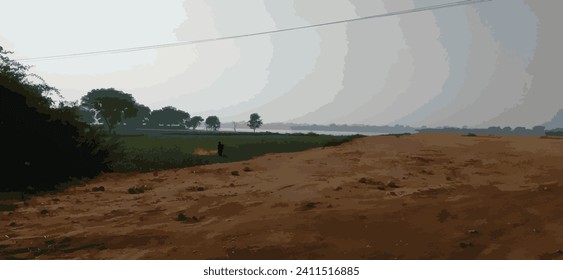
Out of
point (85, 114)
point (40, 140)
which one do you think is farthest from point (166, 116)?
point (40, 140)

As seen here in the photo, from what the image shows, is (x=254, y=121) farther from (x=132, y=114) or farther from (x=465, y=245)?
(x=465, y=245)

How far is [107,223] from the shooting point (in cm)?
762

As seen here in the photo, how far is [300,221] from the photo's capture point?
700 centimetres

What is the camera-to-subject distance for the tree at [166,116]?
6147 inches

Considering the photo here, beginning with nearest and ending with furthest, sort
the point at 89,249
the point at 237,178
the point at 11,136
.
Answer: the point at 89,249 < the point at 11,136 < the point at 237,178

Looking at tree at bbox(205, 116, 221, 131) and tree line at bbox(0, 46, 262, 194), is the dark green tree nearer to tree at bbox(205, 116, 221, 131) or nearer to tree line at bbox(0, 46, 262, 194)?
tree line at bbox(0, 46, 262, 194)

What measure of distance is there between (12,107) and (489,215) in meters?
16.1

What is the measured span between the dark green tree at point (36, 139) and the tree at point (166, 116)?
145 metres

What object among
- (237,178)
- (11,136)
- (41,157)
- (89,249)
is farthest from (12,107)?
(89,249)

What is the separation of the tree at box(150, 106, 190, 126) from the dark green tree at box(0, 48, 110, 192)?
145 meters

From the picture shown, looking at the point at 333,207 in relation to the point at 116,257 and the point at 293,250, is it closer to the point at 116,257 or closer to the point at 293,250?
the point at 293,250

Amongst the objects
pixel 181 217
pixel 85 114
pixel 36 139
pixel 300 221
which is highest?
pixel 85 114

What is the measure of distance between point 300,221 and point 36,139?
12718 millimetres

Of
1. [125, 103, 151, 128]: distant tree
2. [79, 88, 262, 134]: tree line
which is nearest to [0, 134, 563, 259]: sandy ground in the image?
[79, 88, 262, 134]: tree line
